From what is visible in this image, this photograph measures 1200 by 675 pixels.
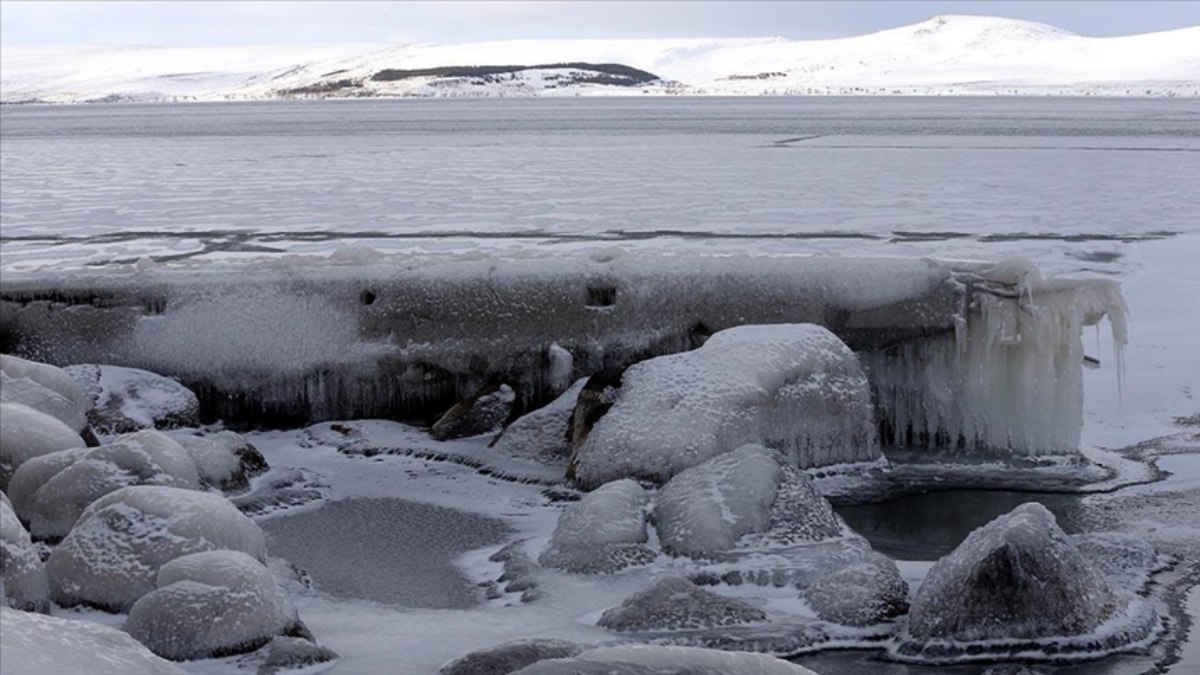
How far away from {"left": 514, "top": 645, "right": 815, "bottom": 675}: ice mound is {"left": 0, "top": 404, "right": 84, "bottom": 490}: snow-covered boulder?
3721 millimetres

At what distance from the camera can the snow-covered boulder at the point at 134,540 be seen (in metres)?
5.55

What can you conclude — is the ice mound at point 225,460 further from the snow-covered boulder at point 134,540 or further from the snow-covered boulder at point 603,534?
the snow-covered boulder at point 603,534

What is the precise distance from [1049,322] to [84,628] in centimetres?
594

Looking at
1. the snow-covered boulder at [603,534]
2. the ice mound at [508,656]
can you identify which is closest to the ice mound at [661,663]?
the ice mound at [508,656]

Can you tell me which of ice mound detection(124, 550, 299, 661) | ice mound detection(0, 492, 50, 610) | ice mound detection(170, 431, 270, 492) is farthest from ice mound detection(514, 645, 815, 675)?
ice mound detection(170, 431, 270, 492)

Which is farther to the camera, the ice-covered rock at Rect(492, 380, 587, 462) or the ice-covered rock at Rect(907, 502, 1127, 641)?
the ice-covered rock at Rect(492, 380, 587, 462)

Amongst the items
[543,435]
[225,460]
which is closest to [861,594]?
[543,435]

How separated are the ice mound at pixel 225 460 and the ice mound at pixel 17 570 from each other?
2.07 metres

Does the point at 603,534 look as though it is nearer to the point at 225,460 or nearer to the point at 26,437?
the point at 225,460

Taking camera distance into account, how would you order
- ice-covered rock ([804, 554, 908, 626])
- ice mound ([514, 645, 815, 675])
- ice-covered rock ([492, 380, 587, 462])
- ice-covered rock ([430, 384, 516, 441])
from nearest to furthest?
ice mound ([514, 645, 815, 675]), ice-covered rock ([804, 554, 908, 626]), ice-covered rock ([492, 380, 587, 462]), ice-covered rock ([430, 384, 516, 441])

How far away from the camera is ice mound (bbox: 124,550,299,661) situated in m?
4.96

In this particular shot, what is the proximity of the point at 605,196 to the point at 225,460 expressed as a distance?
40.5 ft

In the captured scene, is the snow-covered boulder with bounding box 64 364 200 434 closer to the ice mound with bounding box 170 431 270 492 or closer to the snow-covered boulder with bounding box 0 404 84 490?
the ice mound with bounding box 170 431 270 492

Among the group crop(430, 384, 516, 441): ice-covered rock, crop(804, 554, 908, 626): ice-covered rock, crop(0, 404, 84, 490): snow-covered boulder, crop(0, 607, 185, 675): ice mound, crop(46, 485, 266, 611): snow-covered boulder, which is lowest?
crop(804, 554, 908, 626): ice-covered rock
